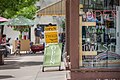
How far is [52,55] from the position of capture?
1564cm

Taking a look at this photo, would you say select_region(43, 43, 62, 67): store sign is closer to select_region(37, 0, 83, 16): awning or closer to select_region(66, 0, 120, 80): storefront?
select_region(66, 0, 120, 80): storefront

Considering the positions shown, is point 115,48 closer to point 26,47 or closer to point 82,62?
point 82,62

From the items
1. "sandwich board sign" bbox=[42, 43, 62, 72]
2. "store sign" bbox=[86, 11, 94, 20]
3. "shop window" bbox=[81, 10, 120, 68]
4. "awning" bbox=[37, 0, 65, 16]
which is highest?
"awning" bbox=[37, 0, 65, 16]

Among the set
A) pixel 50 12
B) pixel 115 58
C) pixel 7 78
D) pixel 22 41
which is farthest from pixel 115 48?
pixel 22 41

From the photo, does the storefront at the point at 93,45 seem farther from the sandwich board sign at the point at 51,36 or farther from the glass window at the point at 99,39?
the sandwich board sign at the point at 51,36

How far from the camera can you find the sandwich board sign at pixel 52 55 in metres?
15.5

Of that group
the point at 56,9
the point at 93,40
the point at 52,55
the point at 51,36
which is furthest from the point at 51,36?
the point at 93,40

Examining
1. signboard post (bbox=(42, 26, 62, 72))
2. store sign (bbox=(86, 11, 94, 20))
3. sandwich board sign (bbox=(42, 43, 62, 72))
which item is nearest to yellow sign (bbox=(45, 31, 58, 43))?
signboard post (bbox=(42, 26, 62, 72))

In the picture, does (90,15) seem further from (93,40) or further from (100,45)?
(100,45)

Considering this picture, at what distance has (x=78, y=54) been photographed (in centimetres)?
1019

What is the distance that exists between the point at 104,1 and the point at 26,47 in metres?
20.8

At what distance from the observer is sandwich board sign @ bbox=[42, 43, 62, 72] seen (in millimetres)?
15477

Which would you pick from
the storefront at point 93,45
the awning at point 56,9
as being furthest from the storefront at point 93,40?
the awning at point 56,9

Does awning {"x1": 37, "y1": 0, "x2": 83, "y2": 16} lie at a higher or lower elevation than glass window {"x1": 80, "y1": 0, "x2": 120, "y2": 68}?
higher
